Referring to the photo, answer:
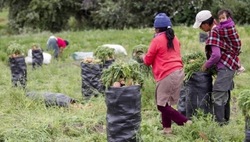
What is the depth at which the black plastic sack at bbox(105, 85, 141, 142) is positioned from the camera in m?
4.16

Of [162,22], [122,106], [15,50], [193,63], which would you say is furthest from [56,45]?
[122,106]

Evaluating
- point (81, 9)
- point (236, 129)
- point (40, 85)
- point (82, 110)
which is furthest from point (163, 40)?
point (81, 9)

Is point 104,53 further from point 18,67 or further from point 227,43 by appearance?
point 227,43

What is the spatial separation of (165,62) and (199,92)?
71 centimetres

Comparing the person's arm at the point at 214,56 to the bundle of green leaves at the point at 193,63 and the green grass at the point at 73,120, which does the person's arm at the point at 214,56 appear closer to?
the bundle of green leaves at the point at 193,63

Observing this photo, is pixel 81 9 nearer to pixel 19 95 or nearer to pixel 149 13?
pixel 149 13

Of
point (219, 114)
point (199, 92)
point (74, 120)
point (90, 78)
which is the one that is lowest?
point (74, 120)

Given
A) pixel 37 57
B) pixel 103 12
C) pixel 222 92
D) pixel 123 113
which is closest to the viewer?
pixel 123 113

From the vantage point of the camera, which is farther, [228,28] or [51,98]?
[51,98]

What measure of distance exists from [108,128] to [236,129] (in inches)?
55.5

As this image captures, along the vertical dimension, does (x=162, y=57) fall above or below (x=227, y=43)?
below

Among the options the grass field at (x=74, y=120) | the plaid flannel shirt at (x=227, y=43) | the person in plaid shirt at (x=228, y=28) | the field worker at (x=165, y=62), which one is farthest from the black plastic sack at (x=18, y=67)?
the person in plaid shirt at (x=228, y=28)

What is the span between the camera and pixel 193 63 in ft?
16.3

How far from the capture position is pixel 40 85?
7.88 metres
